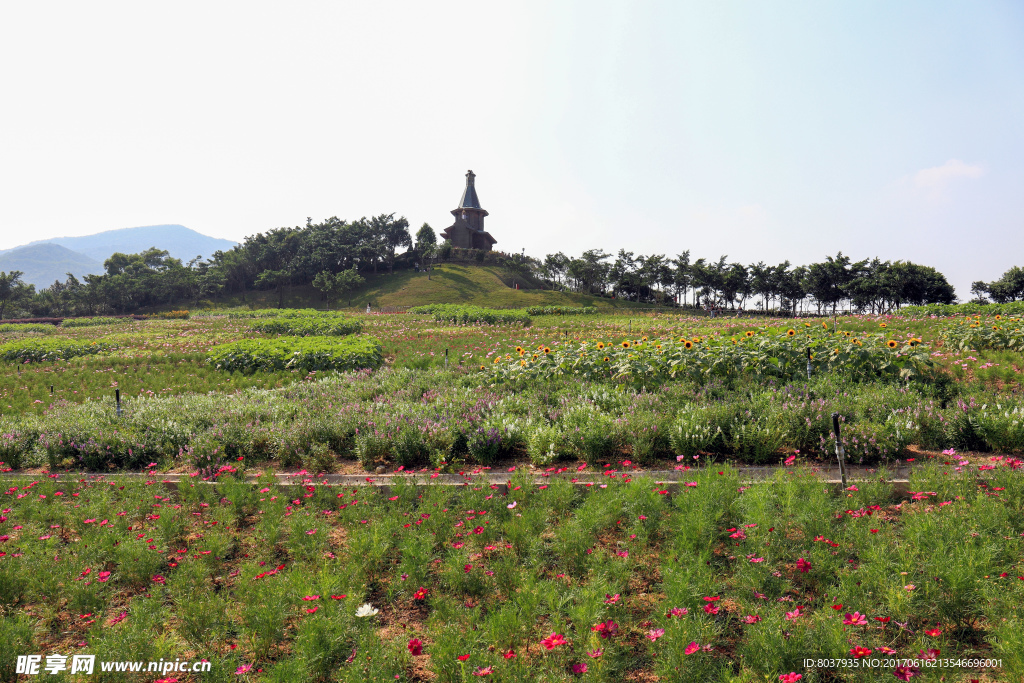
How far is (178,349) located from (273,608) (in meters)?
22.1

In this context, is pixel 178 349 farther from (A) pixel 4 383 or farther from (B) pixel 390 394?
(B) pixel 390 394

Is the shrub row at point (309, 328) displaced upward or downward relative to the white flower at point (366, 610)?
upward

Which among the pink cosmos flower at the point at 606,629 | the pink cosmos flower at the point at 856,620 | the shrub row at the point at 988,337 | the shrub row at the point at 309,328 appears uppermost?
the shrub row at the point at 988,337

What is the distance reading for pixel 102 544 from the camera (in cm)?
445

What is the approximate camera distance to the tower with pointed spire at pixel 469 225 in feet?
290

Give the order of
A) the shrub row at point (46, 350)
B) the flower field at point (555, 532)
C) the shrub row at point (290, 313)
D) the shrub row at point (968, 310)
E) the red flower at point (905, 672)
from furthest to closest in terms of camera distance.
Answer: the shrub row at point (290, 313)
the shrub row at point (968, 310)
the shrub row at point (46, 350)
the flower field at point (555, 532)
the red flower at point (905, 672)

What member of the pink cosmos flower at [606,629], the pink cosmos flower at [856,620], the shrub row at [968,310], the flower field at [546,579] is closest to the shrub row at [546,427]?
the flower field at [546,579]

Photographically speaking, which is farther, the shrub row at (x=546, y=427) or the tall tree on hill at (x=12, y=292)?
the tall tree on hill at (x=12, y=292)

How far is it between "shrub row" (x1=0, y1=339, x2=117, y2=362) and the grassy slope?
3920 centimetres

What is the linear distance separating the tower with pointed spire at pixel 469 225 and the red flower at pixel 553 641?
8766 centimetres

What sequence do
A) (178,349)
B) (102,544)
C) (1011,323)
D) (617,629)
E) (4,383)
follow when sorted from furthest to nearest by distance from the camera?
(178,349), (4,383), (1011,323), (102,544), (617,629)

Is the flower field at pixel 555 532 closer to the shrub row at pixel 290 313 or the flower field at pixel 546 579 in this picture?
the flower field at pixel 546 579

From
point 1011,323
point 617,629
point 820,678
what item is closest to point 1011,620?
point 820,678

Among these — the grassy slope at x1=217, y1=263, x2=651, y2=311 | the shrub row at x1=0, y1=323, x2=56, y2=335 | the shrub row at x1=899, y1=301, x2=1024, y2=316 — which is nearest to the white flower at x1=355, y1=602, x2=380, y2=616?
the shrub row at x1=899, y1=301, x2=1024, y2=316
